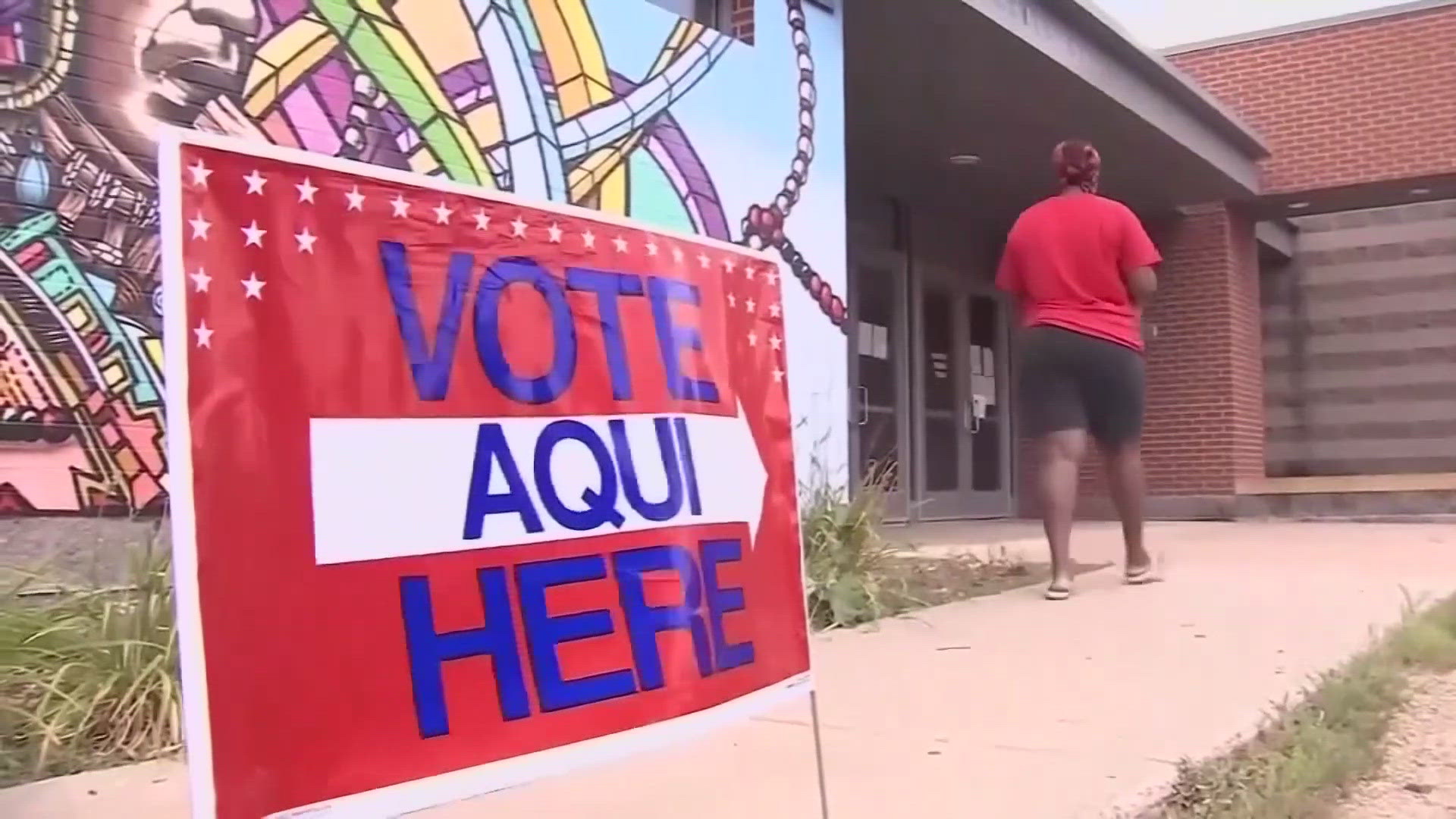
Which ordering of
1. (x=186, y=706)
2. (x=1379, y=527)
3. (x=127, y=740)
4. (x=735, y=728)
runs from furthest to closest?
(x=1379, y=527) < (x=735, y=728) < (x=127, y=740) < (x=186, y=706)

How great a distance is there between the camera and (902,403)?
1173 cm

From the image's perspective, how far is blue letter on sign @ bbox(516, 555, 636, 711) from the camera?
2051 mm

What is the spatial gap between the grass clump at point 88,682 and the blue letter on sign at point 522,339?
4.38 feet

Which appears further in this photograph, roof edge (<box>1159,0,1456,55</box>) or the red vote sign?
roof edge (<box>1159,0,1456,55</box>)

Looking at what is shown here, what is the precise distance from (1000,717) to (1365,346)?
12.1 m

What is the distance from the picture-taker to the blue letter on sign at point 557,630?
80.7 inches

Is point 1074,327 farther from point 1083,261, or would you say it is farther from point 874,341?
point 874,341

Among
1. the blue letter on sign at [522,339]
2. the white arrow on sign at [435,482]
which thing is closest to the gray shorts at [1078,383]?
the white arrow on sign at [435,482]

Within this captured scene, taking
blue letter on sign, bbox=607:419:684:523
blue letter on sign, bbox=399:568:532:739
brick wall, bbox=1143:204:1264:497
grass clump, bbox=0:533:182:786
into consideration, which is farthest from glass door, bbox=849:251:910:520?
blue letter on sign, bbox=399:568:532:739

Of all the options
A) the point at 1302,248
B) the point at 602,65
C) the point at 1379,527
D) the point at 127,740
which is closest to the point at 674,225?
the point at 602,65

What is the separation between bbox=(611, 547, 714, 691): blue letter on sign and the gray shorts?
11.7 ft

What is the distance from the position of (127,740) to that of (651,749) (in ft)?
5.31

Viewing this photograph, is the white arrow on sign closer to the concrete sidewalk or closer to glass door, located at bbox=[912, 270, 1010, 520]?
the concrete sidewalk

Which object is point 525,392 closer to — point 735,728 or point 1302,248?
point 735,728
